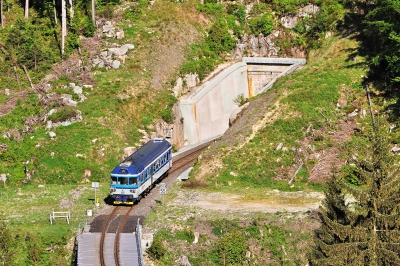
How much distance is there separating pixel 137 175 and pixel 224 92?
88.4ft

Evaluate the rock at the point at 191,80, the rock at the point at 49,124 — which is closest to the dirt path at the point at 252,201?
the rock at the point at 49,124

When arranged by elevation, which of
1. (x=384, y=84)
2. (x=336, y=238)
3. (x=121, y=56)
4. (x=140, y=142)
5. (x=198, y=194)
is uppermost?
(x=121, y=56)

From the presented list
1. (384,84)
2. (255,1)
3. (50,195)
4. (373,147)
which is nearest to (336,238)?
(373,147)

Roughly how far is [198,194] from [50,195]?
36.2 feet

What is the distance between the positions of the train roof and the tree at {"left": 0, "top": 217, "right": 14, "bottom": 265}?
321 inches

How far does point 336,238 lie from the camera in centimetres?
3934

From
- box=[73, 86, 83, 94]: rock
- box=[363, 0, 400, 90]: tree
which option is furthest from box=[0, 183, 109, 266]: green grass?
box=[363, 0, 400, 90]: tree

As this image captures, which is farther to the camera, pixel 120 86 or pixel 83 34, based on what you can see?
pixel 83 34

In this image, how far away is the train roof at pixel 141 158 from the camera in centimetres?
4781

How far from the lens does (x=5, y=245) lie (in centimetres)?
4256

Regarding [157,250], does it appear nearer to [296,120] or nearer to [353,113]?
[296,120]

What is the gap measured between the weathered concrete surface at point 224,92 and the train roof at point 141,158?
43.4ft

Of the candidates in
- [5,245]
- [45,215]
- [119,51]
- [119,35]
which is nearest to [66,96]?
[119,51]

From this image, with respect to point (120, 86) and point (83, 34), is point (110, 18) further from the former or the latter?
point (120, 86)
